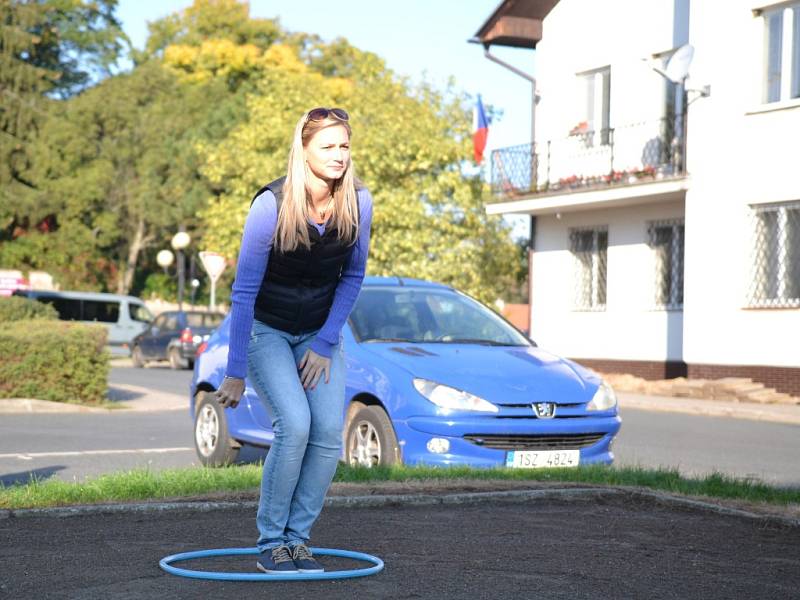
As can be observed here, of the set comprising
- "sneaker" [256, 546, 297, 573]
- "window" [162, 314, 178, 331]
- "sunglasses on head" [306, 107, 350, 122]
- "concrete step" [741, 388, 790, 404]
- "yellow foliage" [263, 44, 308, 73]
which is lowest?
"sneaker" [256, 546, 297, 573]

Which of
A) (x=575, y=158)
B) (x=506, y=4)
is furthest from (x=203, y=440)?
(x=506, y=4)

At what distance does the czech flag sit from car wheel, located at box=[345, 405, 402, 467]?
2403 centimetres

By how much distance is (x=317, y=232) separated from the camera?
528 centimetres

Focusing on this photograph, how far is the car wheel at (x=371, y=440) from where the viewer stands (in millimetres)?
9250

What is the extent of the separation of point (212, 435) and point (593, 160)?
1896cm

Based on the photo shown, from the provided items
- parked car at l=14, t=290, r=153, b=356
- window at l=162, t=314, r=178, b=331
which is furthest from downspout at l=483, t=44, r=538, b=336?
parked car at l=14, t=290, r=153, b=356

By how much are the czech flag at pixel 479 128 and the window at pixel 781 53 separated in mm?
10233

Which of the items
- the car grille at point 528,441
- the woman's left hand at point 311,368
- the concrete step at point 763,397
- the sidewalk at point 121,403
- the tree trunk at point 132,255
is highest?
the tree trunk at point 132,255

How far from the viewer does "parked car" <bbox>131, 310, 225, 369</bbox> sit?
112 feet

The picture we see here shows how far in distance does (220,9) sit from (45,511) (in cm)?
6302

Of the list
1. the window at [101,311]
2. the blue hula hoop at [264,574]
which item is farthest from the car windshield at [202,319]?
the blue hula hoop at [264,574]

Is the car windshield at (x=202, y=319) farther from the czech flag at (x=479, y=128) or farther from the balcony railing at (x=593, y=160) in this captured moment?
the balcony railing at (x=593, y=160)

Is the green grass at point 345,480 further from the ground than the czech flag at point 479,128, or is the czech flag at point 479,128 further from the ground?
the czech flag at point 479,128

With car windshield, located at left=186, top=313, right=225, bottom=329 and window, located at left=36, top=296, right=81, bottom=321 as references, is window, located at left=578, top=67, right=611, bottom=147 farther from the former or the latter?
window, located at left=36, top=296, right=81, bottom=321
